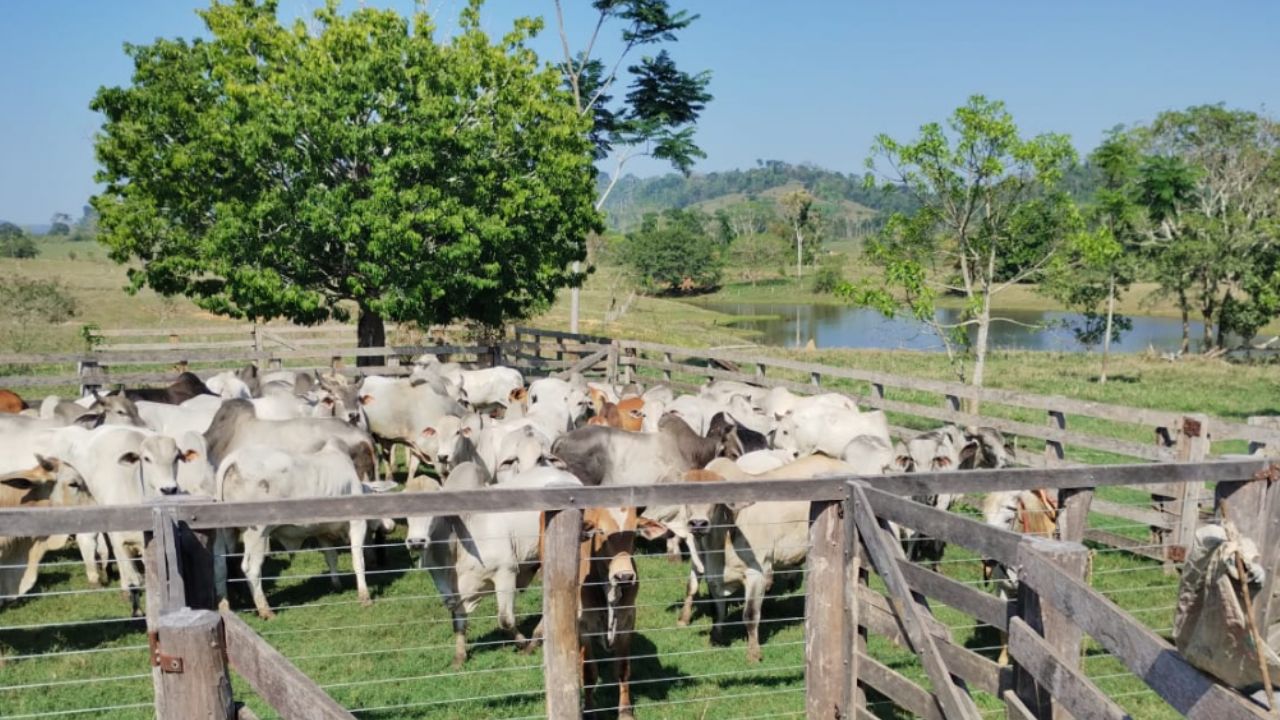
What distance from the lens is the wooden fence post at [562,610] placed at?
5035 mm

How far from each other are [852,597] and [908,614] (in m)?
0.74

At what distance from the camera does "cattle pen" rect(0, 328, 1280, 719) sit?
10.3ft

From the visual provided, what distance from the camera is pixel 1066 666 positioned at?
3477 millimetres

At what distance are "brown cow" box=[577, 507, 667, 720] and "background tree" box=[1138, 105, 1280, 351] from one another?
32750 millimetres

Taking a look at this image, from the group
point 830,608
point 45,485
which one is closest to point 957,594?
point 830,608

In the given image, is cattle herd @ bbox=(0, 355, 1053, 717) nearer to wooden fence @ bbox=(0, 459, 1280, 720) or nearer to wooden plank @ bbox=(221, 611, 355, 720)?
wooden fence @ bbox=(0, 459, 1280, 720)

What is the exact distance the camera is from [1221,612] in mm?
2688

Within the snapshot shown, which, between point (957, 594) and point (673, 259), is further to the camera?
point (673, 259)

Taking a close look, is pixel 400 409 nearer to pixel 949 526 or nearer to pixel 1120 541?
pixel 1120 541

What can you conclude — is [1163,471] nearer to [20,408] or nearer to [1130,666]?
[1130,666]

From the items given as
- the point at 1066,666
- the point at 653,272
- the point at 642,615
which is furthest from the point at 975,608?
the point at 653,272

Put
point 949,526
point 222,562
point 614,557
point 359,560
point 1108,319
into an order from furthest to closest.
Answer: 1. point 1108,319
2. point 359,560
3. point 222,562
4. point 614,557
5. point 949,526

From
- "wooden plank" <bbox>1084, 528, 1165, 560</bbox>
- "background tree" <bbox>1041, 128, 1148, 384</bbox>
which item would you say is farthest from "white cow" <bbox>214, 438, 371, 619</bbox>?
"background tree" <bbox>1041, 128, 1148, 384</bbox>

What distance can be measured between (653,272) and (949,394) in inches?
2911
